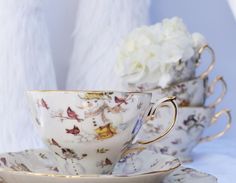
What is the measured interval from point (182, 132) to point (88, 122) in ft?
1.05

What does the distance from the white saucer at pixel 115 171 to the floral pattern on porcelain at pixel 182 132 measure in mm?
230

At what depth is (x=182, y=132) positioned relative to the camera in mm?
664

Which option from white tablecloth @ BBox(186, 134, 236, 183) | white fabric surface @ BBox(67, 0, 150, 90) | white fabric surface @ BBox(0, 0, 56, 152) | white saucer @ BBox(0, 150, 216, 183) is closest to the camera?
white saucer @ BBox(0, 150, 216, 183)

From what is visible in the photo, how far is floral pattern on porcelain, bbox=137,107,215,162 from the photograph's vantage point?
0.66 metres

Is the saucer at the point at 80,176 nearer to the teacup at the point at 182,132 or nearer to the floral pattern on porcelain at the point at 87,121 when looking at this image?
the floral pattern on porcelain at the point at 87,121

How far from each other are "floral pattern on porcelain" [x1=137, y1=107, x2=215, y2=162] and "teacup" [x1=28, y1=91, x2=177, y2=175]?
0.27m

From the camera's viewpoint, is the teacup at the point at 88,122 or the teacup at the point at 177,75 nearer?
the teacup at the point at 88,122

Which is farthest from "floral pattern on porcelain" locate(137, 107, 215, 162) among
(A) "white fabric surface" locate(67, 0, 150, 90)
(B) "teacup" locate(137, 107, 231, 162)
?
(A) "white fabric surface" locate(67, 0, 150, 90)

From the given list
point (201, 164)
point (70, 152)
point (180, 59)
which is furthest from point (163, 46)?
point (70, 152)

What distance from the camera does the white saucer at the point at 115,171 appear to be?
32 centimetres

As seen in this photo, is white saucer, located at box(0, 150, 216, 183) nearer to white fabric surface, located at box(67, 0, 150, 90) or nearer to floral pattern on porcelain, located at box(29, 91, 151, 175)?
floral pattern on porcelain, located at box(29, 91, 151, 175)

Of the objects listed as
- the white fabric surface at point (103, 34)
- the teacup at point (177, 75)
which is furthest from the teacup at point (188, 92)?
the white fabric surface at point (103, 34)

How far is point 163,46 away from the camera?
65cm

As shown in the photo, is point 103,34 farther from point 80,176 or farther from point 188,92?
point 80,176
